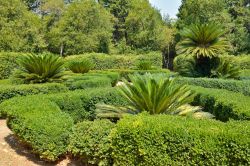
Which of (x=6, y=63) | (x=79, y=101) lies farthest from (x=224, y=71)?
(x=6, y=63)

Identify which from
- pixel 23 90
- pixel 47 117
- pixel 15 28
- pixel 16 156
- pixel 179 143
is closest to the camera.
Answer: pixel 179 143

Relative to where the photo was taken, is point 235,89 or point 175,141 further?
point 235,89

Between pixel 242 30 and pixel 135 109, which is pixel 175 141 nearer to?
pixel 135 109

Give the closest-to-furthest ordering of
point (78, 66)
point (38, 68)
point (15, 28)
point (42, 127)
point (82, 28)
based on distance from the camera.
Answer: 1. point (42, 127)
2. point (38, 68)
3. point (78, 66)
4. point (15, 28)
5. point (82, 28)

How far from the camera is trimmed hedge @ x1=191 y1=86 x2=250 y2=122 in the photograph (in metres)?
5.36

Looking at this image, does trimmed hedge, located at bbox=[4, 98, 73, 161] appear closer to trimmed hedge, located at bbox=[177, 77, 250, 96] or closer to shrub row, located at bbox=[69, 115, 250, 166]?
shrub row, located at bbox=[69, 115, 250, 166]

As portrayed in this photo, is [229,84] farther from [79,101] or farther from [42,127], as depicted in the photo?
[42,127]

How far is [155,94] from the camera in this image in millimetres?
5238

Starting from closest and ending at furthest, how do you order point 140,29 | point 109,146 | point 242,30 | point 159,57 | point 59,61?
point 109,146
point 59,61
point 159,57
point 242,30
point 140,29

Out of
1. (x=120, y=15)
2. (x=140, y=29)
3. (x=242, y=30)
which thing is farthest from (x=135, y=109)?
(x=120, y=15)

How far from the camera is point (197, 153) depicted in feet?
12.4

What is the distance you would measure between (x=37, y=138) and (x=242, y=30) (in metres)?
33.0

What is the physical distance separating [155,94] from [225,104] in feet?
5.74

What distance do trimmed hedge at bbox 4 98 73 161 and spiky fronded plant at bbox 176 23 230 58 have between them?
25.3ft
